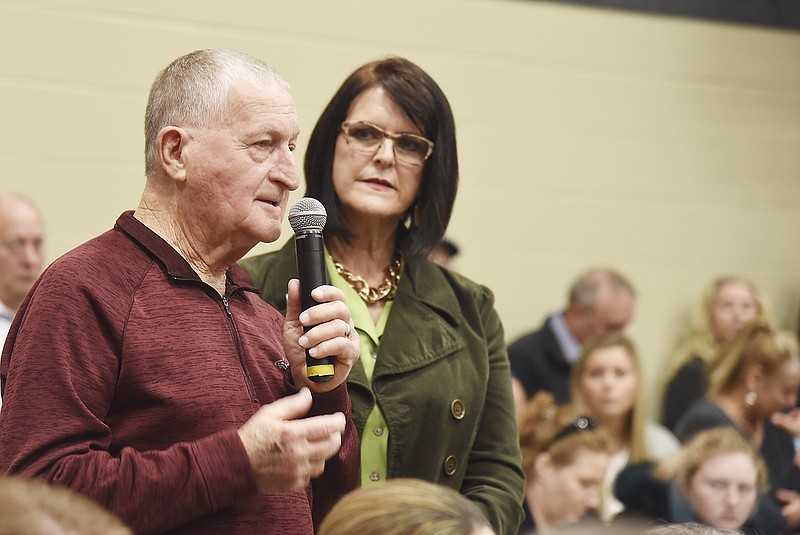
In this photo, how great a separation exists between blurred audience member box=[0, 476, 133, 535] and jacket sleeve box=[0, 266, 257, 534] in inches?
13.9

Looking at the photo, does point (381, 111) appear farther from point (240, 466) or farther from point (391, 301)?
point (240, 466)

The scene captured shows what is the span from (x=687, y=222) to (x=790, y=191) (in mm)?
619

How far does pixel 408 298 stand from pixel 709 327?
3.55 metres

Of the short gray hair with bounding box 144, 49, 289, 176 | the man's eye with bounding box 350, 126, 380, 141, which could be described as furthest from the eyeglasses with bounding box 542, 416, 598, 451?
the short gray hair with bounding box 144, 49, 289, 176

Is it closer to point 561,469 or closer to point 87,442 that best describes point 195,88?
point 87,442

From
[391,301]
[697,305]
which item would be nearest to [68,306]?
[391,301]

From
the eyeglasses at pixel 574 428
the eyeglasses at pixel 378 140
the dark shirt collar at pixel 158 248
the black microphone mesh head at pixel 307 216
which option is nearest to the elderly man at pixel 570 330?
the eyeglasses at pixel 574 428

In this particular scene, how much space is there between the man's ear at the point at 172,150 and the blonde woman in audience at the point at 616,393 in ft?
9.49

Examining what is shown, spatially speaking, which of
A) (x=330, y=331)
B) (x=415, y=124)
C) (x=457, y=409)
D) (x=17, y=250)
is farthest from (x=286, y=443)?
(x=17, y=250)

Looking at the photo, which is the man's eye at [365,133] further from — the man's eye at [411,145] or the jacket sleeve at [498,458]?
the jacket sleeve at [498,458]

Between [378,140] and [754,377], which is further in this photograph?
[754,377]

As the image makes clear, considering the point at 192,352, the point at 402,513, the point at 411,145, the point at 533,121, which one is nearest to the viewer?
the point at 402,513

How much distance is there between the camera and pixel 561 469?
3576mm

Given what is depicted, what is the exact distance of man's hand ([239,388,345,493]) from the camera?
1.49m
